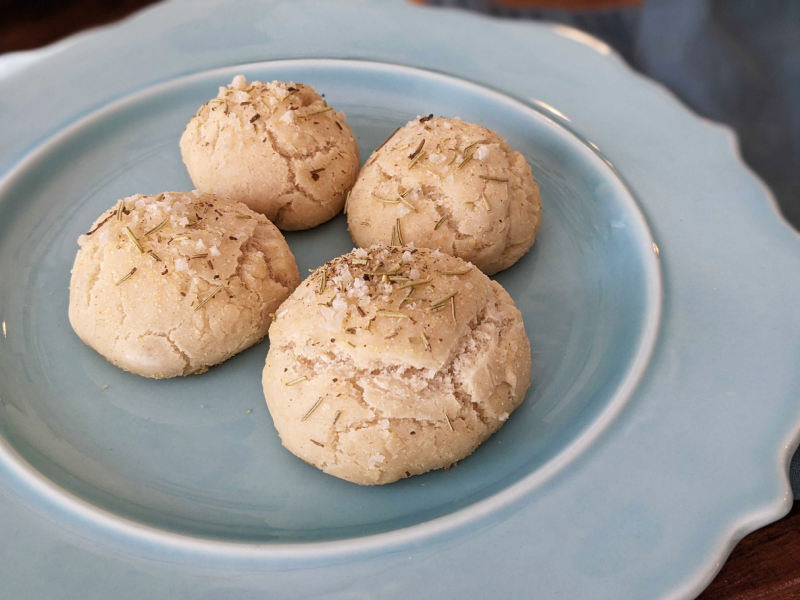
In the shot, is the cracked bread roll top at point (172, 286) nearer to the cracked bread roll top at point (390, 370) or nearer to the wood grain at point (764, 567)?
the cracked bread roll top at point (390, 370)

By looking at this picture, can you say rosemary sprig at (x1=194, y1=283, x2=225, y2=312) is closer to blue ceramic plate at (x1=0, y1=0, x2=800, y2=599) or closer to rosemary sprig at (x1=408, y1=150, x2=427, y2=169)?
blue ceramic plate at (x1=0, y1=0, x2=800, y2=599)

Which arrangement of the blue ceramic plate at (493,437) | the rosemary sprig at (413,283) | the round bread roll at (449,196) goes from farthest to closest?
the round bread roll at (449,196) → the rosemary sprig at (413,283) → the blue ceramic plate at (493,437)

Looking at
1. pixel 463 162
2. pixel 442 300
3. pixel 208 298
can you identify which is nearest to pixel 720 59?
pixel 463 162

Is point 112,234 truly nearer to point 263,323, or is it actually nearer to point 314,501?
point 263,323

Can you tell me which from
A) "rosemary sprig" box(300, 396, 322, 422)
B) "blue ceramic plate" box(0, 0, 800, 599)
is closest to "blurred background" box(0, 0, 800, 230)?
"blue ceramic plate" box(0, 0, 800, 599)

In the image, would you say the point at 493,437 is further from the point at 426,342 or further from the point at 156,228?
the point at 156,228

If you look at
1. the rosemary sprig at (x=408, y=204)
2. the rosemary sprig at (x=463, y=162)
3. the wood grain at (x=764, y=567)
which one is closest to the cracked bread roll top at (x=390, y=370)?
the rosemary sprig at (x=408, y=204)
